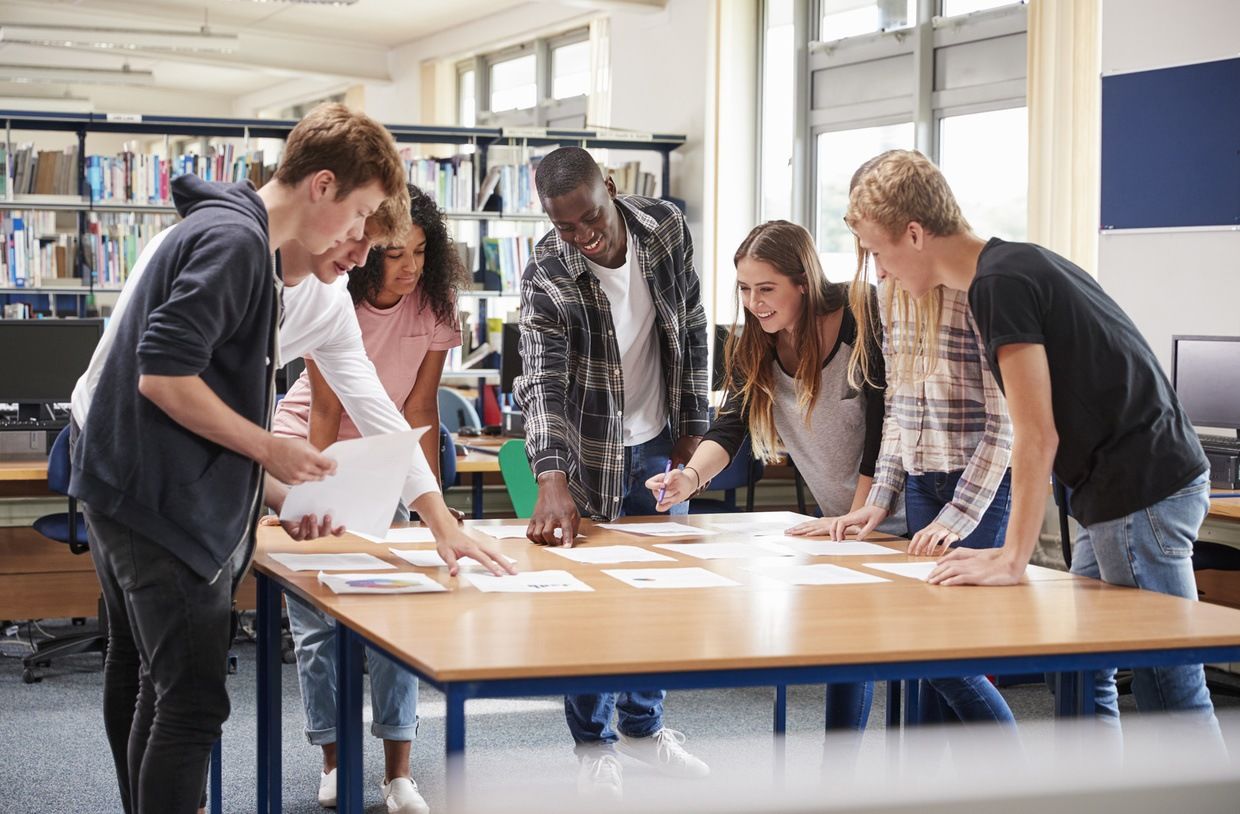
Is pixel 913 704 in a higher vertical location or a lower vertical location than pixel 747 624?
lower

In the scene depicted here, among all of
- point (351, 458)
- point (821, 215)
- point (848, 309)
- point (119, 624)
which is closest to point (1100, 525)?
point (848, 309)

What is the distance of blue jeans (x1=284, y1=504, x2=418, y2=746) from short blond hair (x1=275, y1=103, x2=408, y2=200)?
1218 millimetres

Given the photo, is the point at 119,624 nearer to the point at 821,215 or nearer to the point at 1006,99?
the point at 1006,99

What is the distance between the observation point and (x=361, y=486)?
2.04 meters

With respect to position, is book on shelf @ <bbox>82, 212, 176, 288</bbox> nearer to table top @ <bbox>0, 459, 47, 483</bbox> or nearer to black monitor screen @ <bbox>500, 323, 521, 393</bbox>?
black monitor screen @ <bbox>500, 323, 521, 393</bbox>

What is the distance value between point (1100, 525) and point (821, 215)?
18.2 feet

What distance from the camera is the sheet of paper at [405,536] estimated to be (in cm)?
257

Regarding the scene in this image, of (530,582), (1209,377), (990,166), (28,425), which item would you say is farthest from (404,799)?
(990,166)

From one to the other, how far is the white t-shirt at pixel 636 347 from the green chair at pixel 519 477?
1.01m

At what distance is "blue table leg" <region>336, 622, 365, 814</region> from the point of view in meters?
1.98

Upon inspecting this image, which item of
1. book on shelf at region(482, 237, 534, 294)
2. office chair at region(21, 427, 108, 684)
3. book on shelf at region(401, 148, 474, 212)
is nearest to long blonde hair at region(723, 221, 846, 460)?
office chair at region(21, 427, 108, 684)

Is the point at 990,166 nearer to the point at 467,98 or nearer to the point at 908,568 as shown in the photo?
the point at 908,568

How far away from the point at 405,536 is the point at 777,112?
5525 mm

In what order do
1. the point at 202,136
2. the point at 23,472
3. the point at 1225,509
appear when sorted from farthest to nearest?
the point at 202,136
the point at 23,472
the point at 1225,509
